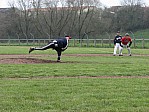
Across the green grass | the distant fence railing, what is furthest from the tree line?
the green grass

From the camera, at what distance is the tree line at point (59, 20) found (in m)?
74.4

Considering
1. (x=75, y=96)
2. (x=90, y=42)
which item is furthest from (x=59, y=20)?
(x=75, y=96)

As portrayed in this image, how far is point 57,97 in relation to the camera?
7672 mm

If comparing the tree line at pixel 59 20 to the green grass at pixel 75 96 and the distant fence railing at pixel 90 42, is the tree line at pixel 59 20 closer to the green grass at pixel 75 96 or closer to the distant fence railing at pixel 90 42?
the distant fence railing at pixel 90 42

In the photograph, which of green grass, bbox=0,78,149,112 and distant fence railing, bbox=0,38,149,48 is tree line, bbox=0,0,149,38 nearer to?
distant fence railing, bbox=0,38,149,48

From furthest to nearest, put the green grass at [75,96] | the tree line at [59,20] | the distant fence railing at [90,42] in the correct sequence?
the tree line at [59,20] → the distant fence railing at [90,42] → the green grass at [75,96]

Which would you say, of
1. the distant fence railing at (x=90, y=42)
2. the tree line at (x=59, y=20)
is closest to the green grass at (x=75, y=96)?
the distant fence railing at (x=90, y=42)

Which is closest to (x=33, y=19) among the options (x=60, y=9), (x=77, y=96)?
(x=60, y=9)

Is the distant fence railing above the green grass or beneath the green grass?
beneath

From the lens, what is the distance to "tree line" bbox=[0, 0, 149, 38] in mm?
74438

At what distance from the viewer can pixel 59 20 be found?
2987 inches

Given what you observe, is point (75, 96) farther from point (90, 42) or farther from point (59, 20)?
point (59, 20)

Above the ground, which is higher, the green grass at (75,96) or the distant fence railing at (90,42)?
the green grass at (75,96)

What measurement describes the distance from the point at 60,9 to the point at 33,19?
22.1ft
